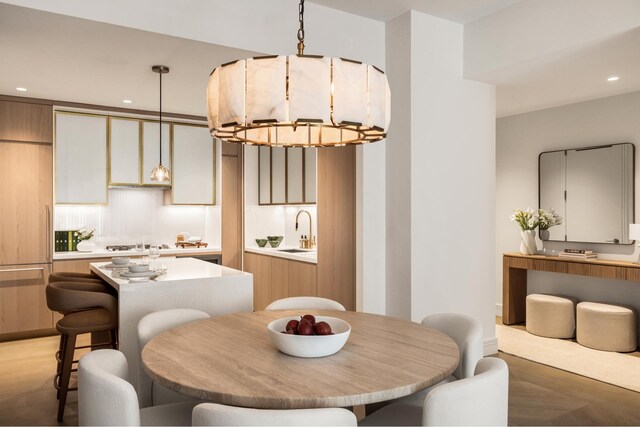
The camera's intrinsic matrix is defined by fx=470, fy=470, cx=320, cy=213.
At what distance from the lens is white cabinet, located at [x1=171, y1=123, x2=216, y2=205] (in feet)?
19.3

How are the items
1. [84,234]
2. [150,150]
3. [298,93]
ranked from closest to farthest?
[298,93] → [84,234] → [150,150]

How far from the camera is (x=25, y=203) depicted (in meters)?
4.93

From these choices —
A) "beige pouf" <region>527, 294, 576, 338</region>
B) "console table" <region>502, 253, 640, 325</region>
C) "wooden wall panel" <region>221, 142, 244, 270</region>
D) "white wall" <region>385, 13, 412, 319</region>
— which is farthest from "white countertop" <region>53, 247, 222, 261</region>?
"beige pouf" <region>527, 294, 576, 338</region>

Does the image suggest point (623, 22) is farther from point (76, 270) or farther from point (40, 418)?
point (76, 270)

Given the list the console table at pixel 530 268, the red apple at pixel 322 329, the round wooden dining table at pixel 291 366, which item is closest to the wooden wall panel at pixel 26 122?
the round wooden dining table at pixel 291 366

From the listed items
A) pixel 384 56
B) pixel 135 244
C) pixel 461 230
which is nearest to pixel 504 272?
pixel 461 230

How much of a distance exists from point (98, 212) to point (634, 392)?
18.4ft

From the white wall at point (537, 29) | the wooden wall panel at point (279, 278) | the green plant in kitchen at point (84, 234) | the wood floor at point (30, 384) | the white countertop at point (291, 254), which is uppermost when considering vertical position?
the white wall at point (537, 29)

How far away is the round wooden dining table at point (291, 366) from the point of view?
58.4 inches

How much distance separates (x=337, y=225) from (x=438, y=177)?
0.98m

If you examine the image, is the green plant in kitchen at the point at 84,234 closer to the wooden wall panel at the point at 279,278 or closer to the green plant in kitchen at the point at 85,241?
the green plant in kitchen at the point at 85,241

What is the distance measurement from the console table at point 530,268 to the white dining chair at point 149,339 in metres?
3.95

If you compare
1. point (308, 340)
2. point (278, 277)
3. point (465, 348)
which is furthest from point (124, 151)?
point (465, 348)

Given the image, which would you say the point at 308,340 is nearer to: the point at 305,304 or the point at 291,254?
the point at 305,304
